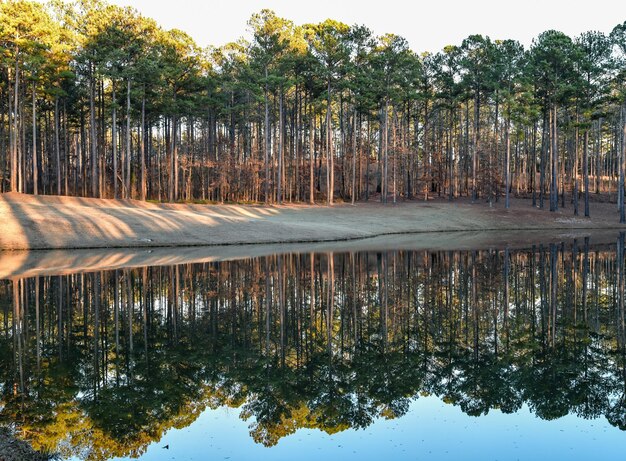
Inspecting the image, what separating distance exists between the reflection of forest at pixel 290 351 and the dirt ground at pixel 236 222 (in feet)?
47.7

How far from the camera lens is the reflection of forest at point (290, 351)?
721 centimetres

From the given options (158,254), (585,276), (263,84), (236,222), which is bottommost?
(585,276)

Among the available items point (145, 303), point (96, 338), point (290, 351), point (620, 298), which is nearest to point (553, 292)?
point (620, 298)

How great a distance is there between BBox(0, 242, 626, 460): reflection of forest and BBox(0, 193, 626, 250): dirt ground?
573 inches

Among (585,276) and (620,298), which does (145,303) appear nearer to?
(620,298)

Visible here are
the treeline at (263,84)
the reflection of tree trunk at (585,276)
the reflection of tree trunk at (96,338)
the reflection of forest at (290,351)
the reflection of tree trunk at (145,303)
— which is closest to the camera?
the reflection of forest at (290,351)

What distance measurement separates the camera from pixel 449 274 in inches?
786

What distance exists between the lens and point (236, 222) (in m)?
39.3

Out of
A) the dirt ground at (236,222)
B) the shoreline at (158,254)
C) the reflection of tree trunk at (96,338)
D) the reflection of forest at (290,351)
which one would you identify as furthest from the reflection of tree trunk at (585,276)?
the dirt ground at (236,222)

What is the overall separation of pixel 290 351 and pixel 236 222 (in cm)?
2986

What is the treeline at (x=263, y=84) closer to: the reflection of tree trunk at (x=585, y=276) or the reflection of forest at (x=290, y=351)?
the reflection of tree trunk at (x=585, y=276)

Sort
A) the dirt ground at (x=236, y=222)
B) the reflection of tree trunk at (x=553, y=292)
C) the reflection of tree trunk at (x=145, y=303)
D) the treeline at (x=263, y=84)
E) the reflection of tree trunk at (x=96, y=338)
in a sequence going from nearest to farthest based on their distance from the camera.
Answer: the reflection of tree trunk at (x=96, y=338)
the reflection of tree trunk at (x=145, y=303)
the reflection of tree trunk at (x=553, y=292)
the dirt ground at (x=236, y=222)
the treeline at (x=263, y=84)

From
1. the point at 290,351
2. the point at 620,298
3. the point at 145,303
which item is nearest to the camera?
the point at 290,351

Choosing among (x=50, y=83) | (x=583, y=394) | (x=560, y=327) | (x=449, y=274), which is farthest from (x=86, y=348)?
(x=50, y=83)
